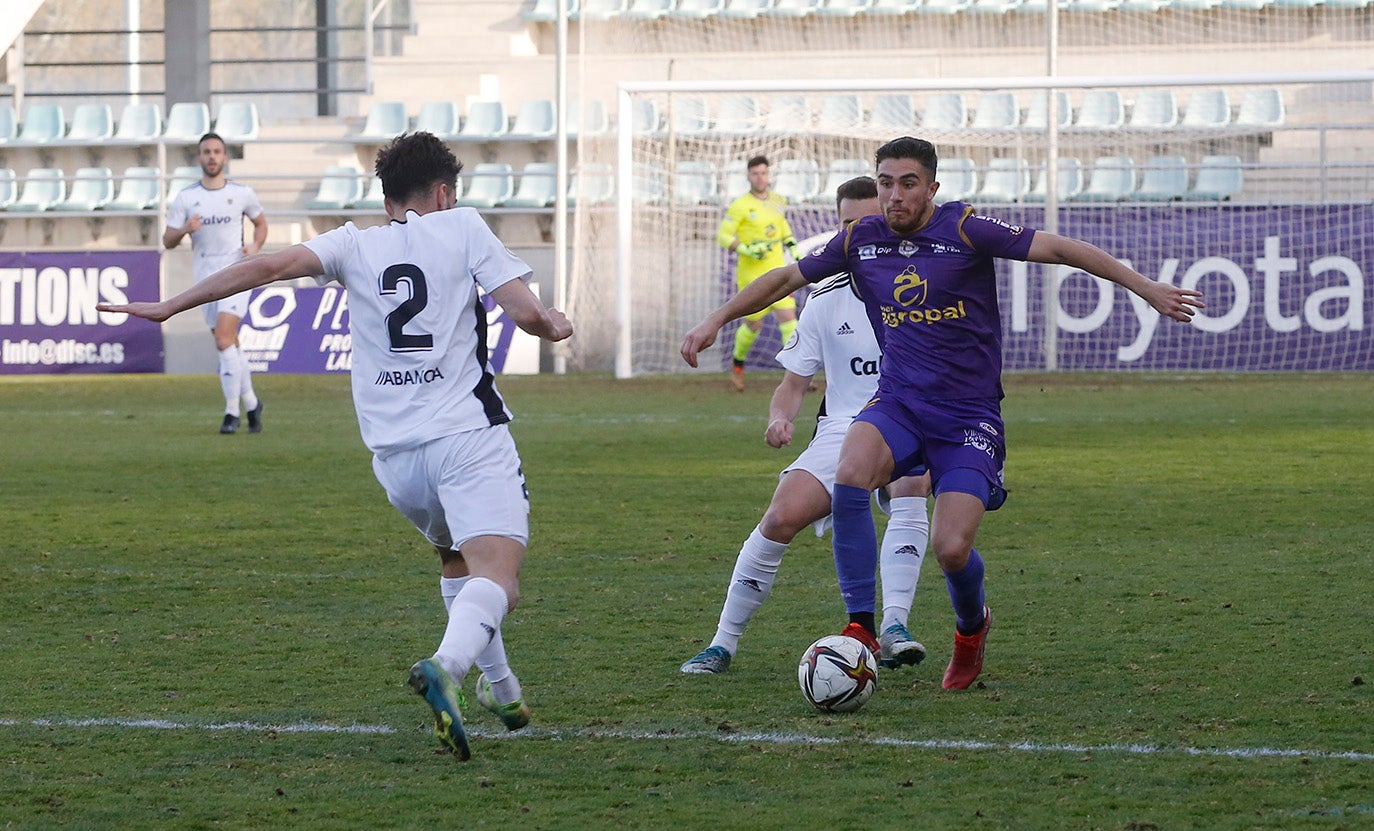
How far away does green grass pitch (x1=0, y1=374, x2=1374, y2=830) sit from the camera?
12.9 ft

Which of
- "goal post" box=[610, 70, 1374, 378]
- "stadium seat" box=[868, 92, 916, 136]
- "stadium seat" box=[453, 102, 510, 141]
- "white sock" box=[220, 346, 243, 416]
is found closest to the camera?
"white sock" box=[220, 346, 243, 416]

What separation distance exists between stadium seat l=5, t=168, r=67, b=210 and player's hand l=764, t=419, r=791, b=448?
67.6 ft

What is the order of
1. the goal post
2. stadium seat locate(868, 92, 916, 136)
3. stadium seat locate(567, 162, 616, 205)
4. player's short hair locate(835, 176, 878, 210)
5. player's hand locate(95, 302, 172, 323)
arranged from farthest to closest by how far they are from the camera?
1. stadium seat locate(868, 92, 916, 136)
2. stadium seat locate(567, 162, 616, 205)
3. the goal post
4. player's short hair locate(835, 176, 878, 210)
5. player's hand locate(95, 302, 172, 323)

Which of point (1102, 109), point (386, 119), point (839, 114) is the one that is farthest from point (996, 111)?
point (386, 119)

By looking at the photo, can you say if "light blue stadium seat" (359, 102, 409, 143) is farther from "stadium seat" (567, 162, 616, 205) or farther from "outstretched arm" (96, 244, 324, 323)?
"outstretched arm" (96, 244, 324, 323)

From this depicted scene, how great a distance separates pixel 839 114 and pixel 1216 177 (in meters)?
4.48

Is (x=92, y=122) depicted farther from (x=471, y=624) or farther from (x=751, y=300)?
(x=471, y=624)

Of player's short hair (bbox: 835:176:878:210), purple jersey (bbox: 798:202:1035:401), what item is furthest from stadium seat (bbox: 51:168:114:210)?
purple jersey (bbox: 798:202:1035:401)

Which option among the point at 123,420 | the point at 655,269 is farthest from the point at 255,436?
the point at 655,269

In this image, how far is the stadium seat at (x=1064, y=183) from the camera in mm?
20250

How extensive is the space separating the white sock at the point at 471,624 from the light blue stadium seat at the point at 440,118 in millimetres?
19909

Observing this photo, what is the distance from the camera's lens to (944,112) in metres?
22.4

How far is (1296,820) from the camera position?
3639 millimetres

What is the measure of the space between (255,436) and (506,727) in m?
9.29
